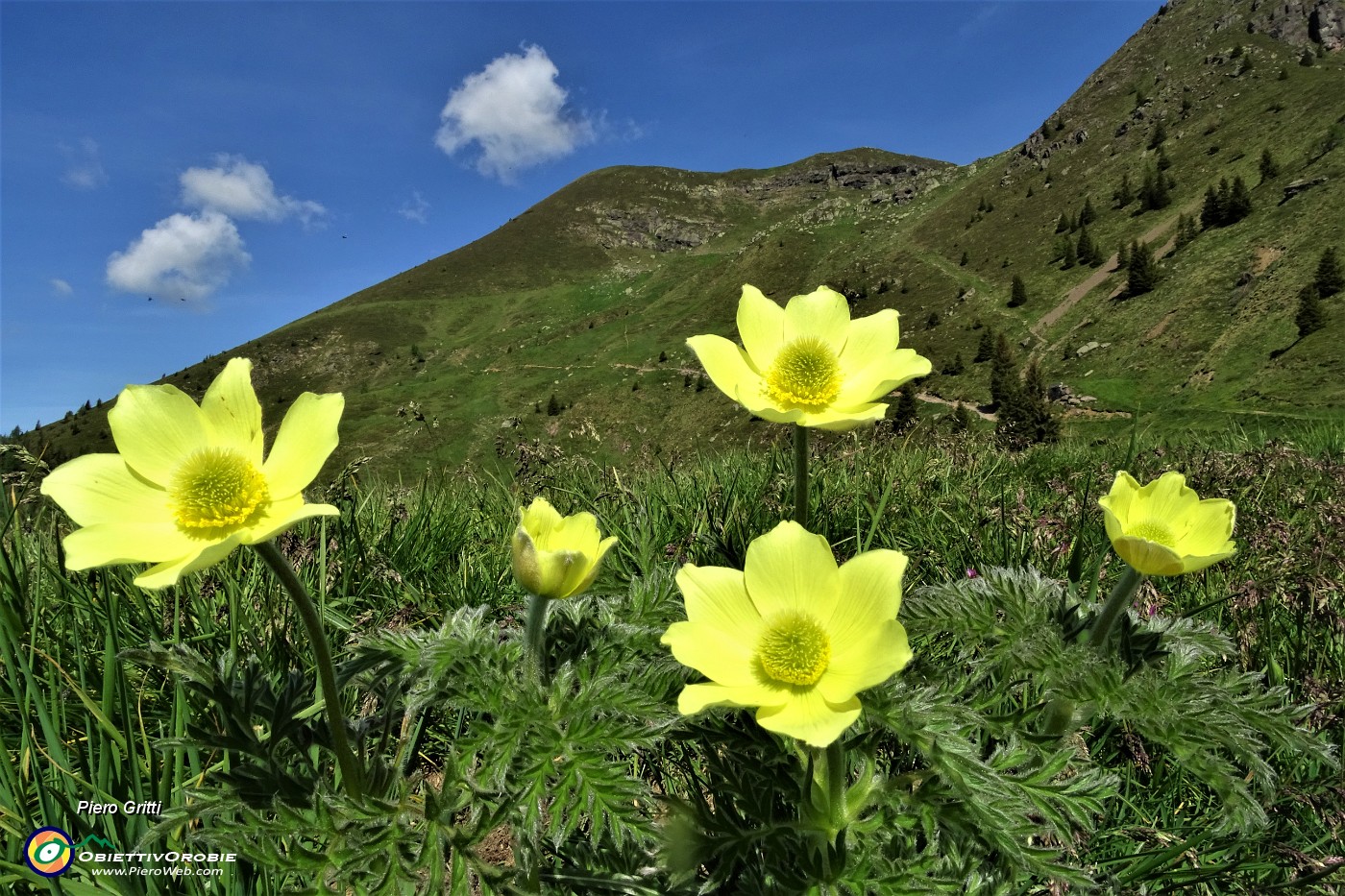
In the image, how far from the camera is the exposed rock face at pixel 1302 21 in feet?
191

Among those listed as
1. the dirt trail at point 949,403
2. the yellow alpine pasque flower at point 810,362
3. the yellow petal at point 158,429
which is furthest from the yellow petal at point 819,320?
the dirt trail at point 949,403

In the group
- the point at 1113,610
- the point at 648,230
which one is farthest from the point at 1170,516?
the point at 648,230

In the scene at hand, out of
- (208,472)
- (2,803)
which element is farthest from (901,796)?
(2,803)

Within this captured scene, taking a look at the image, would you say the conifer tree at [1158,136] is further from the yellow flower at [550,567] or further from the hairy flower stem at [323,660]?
the hairy flower stem at [323,660]

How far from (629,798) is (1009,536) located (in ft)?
9.01

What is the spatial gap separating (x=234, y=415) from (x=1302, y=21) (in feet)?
307

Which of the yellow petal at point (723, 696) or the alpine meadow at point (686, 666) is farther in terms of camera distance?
the alpine meadow at point (686, 666)

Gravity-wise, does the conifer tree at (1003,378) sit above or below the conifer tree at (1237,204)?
below

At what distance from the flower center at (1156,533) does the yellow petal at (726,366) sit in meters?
1.12

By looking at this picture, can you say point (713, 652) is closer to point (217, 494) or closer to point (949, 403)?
point (217, 494)

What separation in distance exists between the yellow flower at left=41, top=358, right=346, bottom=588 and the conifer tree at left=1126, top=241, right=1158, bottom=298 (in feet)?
153

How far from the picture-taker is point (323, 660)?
142 centimetres

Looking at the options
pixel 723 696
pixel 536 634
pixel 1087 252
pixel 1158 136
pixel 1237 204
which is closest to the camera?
pixel 723 696

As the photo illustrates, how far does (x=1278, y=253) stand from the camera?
3183 centimetres
